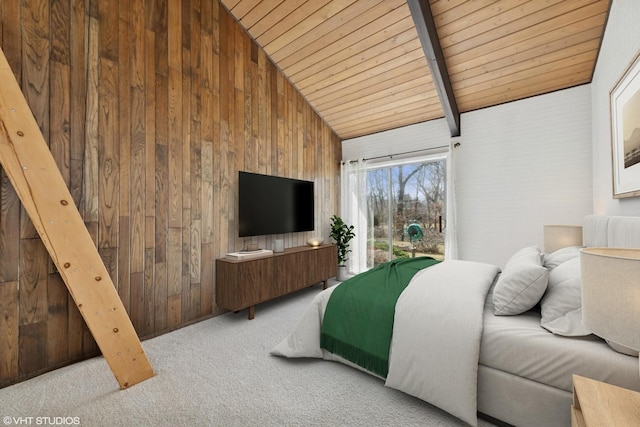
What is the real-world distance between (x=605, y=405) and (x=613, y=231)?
1309 mm

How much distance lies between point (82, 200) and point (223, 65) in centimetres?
201

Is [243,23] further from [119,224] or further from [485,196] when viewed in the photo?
[485,196]

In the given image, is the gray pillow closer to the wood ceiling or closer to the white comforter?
the white comforter

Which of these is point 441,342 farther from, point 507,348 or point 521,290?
point 521,290

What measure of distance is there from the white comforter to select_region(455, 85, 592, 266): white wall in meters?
2.01

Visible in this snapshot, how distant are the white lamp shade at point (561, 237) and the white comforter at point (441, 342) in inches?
57.5

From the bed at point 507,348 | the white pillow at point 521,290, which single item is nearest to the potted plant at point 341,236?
the bed at point 507,348

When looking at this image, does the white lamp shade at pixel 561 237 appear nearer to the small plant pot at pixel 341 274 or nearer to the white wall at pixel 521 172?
the white wall at pixel 521 172

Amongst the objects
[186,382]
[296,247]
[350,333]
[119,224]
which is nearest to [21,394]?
[186,382]

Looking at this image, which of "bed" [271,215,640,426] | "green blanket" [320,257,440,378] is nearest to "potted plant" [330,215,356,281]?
"green blanket" [320,257,440,378]

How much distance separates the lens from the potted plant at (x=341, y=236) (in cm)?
450

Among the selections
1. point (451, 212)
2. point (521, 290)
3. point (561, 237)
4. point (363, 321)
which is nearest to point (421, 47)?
point (451, 212)

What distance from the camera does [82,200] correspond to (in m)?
2.06

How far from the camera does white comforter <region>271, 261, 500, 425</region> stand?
4.48 ft
